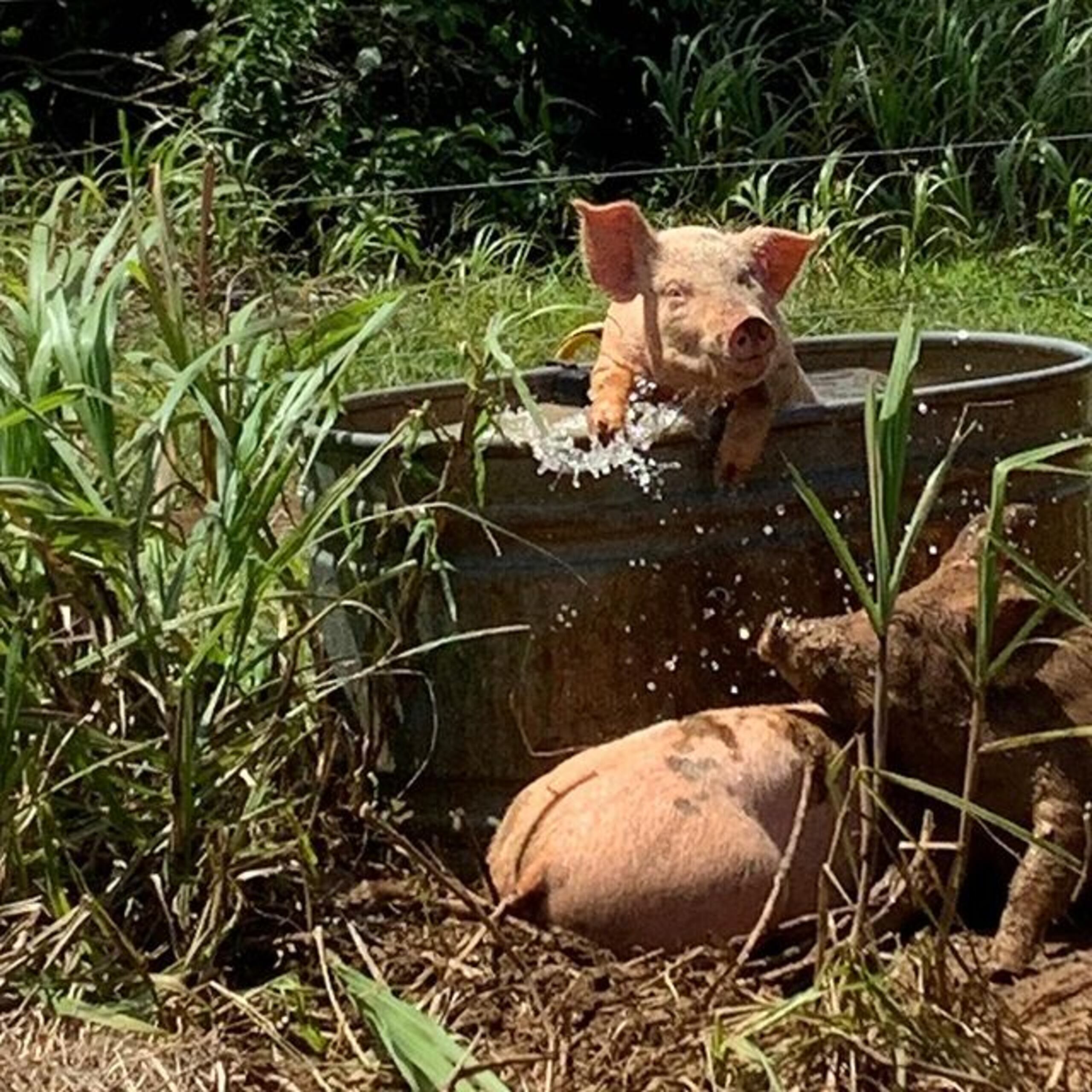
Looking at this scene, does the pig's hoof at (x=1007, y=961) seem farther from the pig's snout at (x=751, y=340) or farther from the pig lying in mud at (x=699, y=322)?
the pig's snout at (x=751, y=340)

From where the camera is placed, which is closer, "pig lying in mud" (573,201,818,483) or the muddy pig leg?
the muddy pig leg

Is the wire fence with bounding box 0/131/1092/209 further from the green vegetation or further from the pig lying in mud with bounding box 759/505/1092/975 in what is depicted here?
Answer: the pig lying in mud with bounding box 759/505/1092/975

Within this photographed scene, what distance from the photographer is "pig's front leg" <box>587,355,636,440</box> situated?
131 inches

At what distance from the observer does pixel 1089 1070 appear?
8.68 feet

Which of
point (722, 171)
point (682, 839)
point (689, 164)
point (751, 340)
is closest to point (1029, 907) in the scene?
point (682, 839)

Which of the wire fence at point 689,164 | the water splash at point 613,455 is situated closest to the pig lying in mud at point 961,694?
the water splash at point 613,455

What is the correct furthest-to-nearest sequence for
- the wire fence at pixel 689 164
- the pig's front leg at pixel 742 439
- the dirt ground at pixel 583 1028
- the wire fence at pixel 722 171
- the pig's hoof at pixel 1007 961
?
the wire fence at pixel 689 164, the wire fence at pixel 722 171, the pig's front leg at pixel 742 439, the pig's hoof at pixel 1007 961, the dirt ground at pixel 583 1028

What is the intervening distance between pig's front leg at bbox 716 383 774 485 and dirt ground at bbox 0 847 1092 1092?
24.5 inches

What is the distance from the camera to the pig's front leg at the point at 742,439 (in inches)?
127

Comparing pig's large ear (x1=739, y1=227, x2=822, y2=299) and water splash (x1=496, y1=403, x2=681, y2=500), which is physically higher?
pig's large ear (x1=739, y1=227, x2=822, y2=299)

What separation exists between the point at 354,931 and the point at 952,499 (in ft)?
3.25

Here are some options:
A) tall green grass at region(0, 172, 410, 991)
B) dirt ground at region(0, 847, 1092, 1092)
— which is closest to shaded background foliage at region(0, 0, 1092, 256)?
tall green grass at region(0, 172, 410, 991)

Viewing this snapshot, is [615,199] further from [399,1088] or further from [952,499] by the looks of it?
[399,1088]

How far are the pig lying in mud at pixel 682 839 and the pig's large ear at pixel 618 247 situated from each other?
66 centimetres
